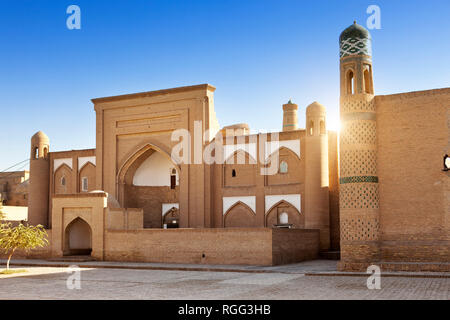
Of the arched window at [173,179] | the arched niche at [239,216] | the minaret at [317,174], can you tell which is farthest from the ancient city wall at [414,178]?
the arched window at [173,179]

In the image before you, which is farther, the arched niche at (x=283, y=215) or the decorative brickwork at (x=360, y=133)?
the arched niche at (x=283, y=215)

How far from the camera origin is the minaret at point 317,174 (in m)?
19.4

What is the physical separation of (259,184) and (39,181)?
10534mm

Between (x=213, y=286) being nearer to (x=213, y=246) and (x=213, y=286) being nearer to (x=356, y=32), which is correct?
(x=213, y=246)

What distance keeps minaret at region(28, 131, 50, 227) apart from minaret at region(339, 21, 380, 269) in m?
15.9

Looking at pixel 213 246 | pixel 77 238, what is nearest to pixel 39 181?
pixel 77 238

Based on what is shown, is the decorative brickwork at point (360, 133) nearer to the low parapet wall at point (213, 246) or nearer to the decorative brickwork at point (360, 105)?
the decorative brickwork at point (360, 105)

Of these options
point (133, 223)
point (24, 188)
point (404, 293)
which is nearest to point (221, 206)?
point (133, 223)

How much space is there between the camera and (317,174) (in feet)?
64.2

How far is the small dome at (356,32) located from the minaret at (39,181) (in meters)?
16.2

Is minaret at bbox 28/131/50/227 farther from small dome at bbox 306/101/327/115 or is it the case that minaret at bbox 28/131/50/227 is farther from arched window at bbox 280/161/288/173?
small dome at bbox 306/101/327/115

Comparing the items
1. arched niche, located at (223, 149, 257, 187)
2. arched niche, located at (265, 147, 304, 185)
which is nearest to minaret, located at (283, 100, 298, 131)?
arched niche, located at (223, 149, 257, 187)

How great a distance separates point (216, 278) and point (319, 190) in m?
7.87

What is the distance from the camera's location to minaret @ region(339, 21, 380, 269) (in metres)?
13.2
